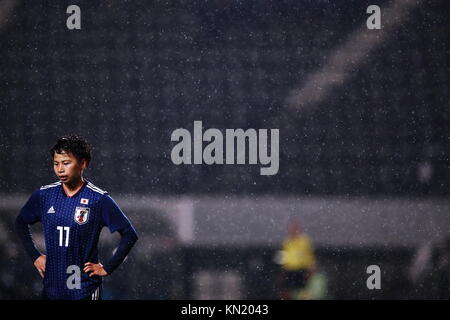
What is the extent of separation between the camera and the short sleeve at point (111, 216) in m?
3.23

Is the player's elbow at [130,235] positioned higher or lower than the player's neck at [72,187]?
lower

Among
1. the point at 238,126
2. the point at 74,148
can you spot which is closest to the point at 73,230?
the point at 74,148

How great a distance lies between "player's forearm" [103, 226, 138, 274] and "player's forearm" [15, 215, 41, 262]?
445 mm

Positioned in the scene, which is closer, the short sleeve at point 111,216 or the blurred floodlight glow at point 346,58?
the short sleeve at point 111,216

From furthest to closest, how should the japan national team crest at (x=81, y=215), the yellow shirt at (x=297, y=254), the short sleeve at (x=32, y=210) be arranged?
the yellow shirt at (x=297, y=254), the short sleeve at (x=32, y=210), the japan national team crest at (x=81, y=215)

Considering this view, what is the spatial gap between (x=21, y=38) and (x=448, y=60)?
9.24 feet

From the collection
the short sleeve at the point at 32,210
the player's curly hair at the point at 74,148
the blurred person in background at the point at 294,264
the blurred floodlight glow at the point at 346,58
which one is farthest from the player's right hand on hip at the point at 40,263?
the blurred floodlight glow at the point at 346,58

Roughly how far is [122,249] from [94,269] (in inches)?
7.8

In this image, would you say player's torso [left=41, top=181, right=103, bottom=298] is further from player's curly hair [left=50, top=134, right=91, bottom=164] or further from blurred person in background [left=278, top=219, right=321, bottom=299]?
blurred person in background [left=278, top=219, right=321, bottom=299]

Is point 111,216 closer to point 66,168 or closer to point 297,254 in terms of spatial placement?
point 66,168

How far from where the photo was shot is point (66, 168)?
321cm

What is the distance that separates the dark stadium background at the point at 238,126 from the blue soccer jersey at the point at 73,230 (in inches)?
13.6

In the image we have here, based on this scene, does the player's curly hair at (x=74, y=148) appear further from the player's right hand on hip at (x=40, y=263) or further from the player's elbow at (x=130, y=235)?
the player's right hand on hip at (x=40, y=263)
